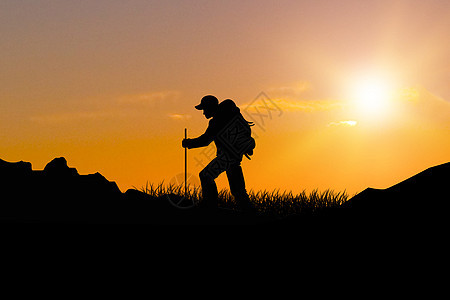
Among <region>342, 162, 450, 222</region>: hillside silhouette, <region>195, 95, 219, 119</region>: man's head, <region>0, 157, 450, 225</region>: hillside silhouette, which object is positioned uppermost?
<region>195, 95, 219, 119</region>: man's head

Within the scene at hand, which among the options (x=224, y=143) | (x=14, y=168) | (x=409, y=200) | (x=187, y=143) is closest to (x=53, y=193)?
(x=14, y=168)

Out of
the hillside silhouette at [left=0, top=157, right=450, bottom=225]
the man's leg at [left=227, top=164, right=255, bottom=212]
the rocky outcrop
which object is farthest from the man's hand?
the rocky outcrop

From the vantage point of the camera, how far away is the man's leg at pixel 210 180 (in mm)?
8469

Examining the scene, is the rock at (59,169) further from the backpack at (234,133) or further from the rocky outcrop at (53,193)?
the backpack at (234,133)

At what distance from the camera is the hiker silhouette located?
8.39m

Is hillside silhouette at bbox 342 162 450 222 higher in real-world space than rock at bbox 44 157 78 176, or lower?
lower

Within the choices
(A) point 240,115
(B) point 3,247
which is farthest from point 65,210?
(B) point 3,247

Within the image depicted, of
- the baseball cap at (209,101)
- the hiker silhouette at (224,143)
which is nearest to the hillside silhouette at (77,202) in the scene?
the hiker silhouette at (224,143)

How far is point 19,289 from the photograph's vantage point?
4.12 m

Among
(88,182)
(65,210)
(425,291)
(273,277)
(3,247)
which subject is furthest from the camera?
(88,182)

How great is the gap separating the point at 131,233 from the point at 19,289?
939mm

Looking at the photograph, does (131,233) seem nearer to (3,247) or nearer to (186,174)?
(3,247)

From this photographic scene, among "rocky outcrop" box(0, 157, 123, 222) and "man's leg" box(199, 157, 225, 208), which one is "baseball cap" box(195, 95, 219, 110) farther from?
"rocky outcrop" box(0, 157, 123, 222)

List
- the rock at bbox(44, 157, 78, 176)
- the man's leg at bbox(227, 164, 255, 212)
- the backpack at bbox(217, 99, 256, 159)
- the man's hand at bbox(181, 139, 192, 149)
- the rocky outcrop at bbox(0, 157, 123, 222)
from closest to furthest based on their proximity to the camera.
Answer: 1. the rocky outcrop at bbox(0, 157, 123, 222)
2. the backpack at bbox(217, 99, 256, 159)
3. the man's leg at bbox(227, 164, 255, 212)
4. the man's hand at bbox(181, 139, 192, 149)
5. the rock at bbox(44, 157, 78, 176)
